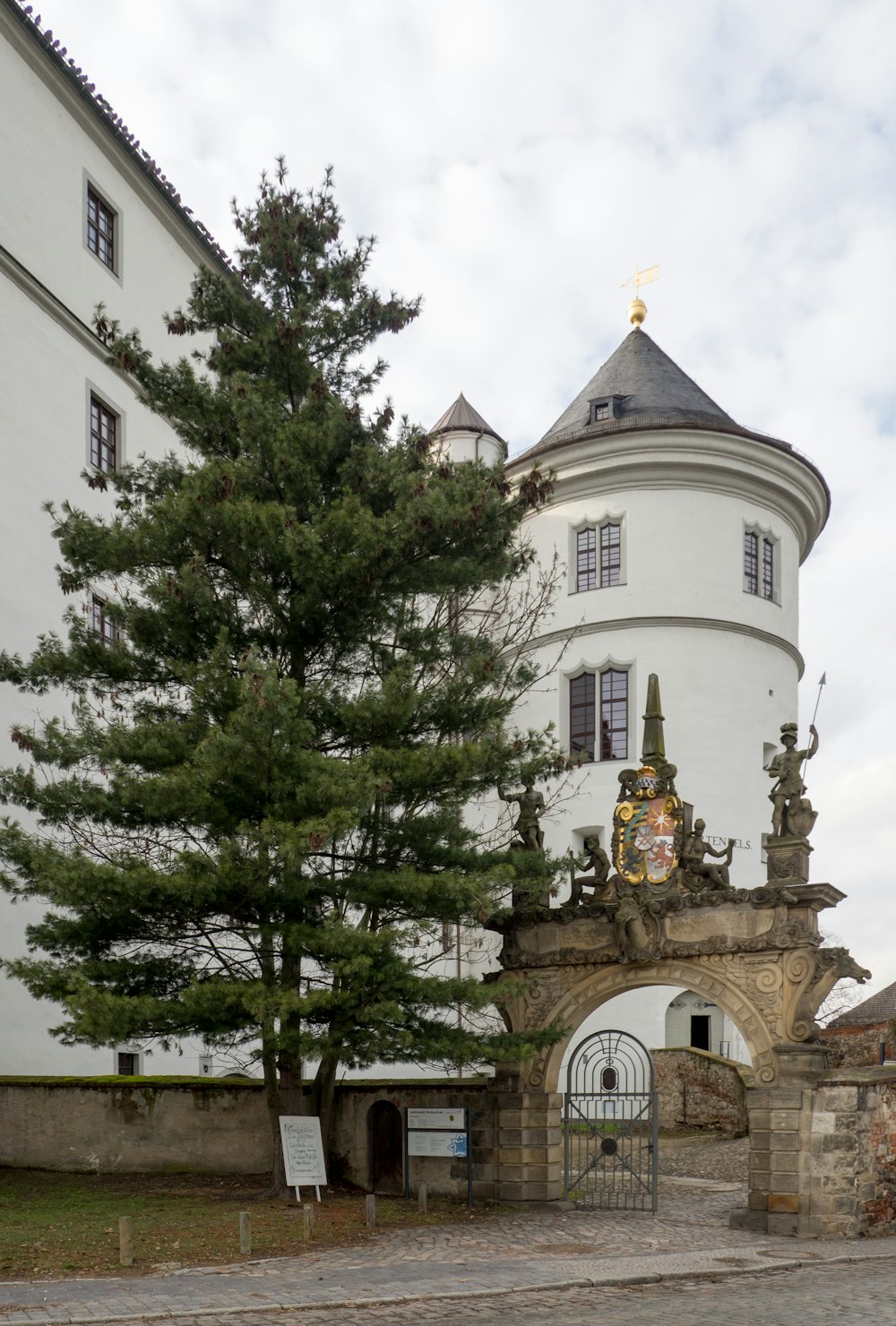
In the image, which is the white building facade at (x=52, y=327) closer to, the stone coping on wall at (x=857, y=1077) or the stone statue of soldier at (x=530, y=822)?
the stone statue of soldier at (x=530, y=822)

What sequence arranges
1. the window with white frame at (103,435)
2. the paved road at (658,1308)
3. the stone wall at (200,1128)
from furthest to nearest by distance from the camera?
the window with white frame at (103,435) → the stone wall at (200,1128) → the paved road at (658,1308)

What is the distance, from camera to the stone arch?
17281 mm

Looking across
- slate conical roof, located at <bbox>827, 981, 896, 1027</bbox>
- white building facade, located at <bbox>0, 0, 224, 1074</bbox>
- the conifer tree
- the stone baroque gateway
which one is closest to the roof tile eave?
white building facade, located at <bbox>0, 0, 224, 1074</bbox>

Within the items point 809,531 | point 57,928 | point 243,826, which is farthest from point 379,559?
point 809,531

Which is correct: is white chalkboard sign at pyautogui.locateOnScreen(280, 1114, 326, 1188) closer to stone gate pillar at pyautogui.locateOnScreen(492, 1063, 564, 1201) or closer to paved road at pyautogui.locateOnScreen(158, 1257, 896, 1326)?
stone gate pillar at pyautogui.locateOnScreen(492, 1063, 564, 1201)

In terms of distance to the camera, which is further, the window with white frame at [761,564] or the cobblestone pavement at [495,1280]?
the window with white frame at [761,564]

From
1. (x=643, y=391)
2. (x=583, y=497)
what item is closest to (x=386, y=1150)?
(x=583, y=497)

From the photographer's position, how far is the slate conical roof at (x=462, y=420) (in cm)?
4144

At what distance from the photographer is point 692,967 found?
1800cm

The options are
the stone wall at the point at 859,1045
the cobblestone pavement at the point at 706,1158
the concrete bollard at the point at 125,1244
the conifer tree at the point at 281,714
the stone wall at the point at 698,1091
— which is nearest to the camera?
the concrete bollard at the point at 125,1244

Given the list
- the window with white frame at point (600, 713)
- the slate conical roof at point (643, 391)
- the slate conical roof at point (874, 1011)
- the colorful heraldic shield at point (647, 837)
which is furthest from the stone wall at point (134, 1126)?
the slate conical roof at point (874, 1011)

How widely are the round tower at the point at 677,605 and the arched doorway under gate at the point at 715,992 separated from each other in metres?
13.2

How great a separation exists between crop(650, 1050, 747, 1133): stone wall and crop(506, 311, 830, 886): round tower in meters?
4.40

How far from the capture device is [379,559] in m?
17.3
